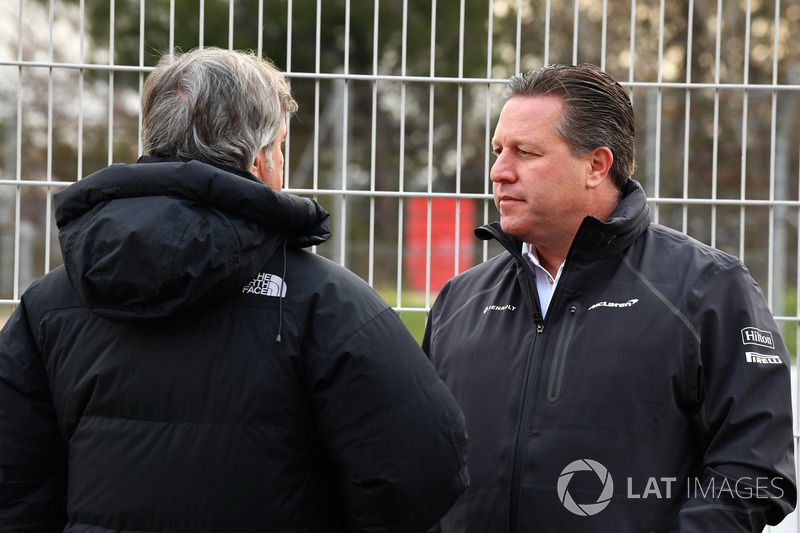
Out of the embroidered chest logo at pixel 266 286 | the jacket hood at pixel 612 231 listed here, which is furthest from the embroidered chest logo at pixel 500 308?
the embroidered chest logo at pixel 266 286

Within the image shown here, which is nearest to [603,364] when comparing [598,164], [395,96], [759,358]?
[759,358]

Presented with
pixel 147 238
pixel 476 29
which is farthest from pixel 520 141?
pixel 476 29

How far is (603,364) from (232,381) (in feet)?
3.00

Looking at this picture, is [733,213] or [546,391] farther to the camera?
[733,213]

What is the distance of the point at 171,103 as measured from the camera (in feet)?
6.15

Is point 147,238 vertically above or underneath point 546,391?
above

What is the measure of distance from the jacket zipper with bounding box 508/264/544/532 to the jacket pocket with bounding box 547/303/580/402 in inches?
1.7

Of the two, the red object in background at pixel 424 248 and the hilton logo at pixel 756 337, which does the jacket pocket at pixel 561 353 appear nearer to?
the hilton logo at pixel 756 337

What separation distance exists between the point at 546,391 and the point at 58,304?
1.10 metres

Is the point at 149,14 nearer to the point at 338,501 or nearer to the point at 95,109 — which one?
the point at 95,109

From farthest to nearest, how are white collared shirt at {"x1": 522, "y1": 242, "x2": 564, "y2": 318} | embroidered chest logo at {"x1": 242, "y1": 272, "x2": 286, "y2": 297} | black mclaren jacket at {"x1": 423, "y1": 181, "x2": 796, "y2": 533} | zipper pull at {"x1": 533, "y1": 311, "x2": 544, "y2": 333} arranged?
white collared shirt at {"x1": 522, "y1": 242, "x2": 564, "y2": 318} → zipper pull at {"x1": 533, "y1": 311, "x2": 544, "y2": 333} → black mclaren jacket at {"x1": 423, "y1": 181, "x2": 796, "y2": 533} → embroidered chest logo at {"x1": 242, "y1": 272, "x2": 286, "y2": 297}

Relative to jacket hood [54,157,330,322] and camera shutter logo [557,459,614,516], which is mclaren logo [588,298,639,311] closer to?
camera shutter logo [557,459,614,516]

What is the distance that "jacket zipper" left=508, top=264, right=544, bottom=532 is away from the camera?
2.21 metres

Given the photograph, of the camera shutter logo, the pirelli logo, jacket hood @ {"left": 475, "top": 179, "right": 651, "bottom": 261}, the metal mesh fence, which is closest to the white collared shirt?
jacket hood @ {"left": 475, "top": 179, "right": 651, "bottom": 261}
